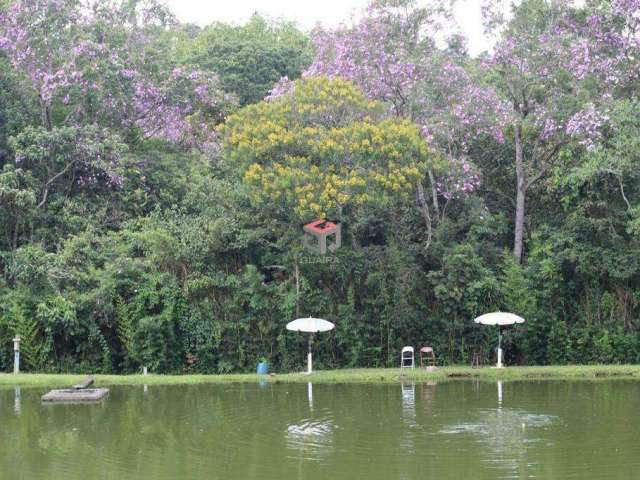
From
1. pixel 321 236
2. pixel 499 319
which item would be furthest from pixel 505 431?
pixel 321 236

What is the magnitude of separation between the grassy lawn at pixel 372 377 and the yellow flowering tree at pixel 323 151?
13.1ft

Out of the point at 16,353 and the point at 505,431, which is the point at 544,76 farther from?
the point at 16,353

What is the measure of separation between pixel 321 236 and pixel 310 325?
2894mm

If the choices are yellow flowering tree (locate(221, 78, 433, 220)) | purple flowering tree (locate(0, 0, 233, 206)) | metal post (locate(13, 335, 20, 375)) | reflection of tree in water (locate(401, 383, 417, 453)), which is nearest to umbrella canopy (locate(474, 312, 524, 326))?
reflection of tree in water (locate(401, 383, 417, 453))

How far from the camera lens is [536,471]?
1117cm

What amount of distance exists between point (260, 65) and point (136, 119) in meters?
8.88

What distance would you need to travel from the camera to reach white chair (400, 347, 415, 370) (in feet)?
74.2

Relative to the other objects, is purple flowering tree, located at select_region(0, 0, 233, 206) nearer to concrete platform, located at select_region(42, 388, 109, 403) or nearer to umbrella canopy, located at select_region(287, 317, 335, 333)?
umbrella canopy, located at select_region(287, 317, 335, 333)

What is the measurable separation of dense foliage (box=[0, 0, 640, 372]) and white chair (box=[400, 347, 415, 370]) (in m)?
0.40

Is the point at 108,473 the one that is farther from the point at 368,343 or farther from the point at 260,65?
the point at 260,65

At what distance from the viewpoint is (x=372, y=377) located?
21328 millimetres

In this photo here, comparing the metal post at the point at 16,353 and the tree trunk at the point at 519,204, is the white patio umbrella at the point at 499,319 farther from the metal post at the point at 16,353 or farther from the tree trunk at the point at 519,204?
the metal post at the point at 16,353

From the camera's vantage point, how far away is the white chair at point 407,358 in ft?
74.2

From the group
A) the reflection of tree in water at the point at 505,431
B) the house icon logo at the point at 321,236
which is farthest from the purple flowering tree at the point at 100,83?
the reflection of tree in water at the point at 505,431
